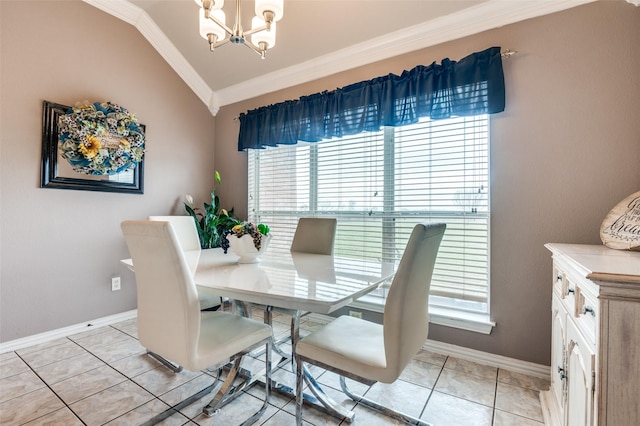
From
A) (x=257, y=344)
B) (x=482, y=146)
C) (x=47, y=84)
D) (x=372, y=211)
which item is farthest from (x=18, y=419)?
(x=482, y=146)

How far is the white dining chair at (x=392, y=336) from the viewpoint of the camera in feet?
3.68

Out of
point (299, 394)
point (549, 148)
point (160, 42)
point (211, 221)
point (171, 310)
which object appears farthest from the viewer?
point (211, 221)

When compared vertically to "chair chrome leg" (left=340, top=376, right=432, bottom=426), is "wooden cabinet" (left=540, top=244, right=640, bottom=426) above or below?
above

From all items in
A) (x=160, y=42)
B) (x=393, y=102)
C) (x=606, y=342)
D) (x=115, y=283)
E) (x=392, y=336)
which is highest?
(x=160, y=42)

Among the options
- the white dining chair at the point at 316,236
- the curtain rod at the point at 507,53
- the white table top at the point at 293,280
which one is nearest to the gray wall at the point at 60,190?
the white table top at the point at 293,280

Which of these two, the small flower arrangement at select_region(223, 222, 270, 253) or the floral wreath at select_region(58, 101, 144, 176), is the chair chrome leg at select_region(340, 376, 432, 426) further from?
the floral wreath at select_region(58, 101, 144, 176)

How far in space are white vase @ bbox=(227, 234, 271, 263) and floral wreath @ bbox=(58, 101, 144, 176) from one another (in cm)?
163

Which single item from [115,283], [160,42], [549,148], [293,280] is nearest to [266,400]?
[293,280]

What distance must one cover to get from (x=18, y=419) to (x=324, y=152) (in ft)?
9.06

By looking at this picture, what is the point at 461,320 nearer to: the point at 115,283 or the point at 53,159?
the point at 115,283

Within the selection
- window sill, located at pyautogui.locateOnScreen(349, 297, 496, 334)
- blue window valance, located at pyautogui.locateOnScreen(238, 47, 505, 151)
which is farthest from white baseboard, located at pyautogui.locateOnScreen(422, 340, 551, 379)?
blue window valance, located at pyautogui.locateOnScreen(238, 47, 505, 151)

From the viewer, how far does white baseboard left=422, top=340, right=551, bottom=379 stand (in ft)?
6.36

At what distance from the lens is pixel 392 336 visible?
3.67ft

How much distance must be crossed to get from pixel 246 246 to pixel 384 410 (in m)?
1.20
